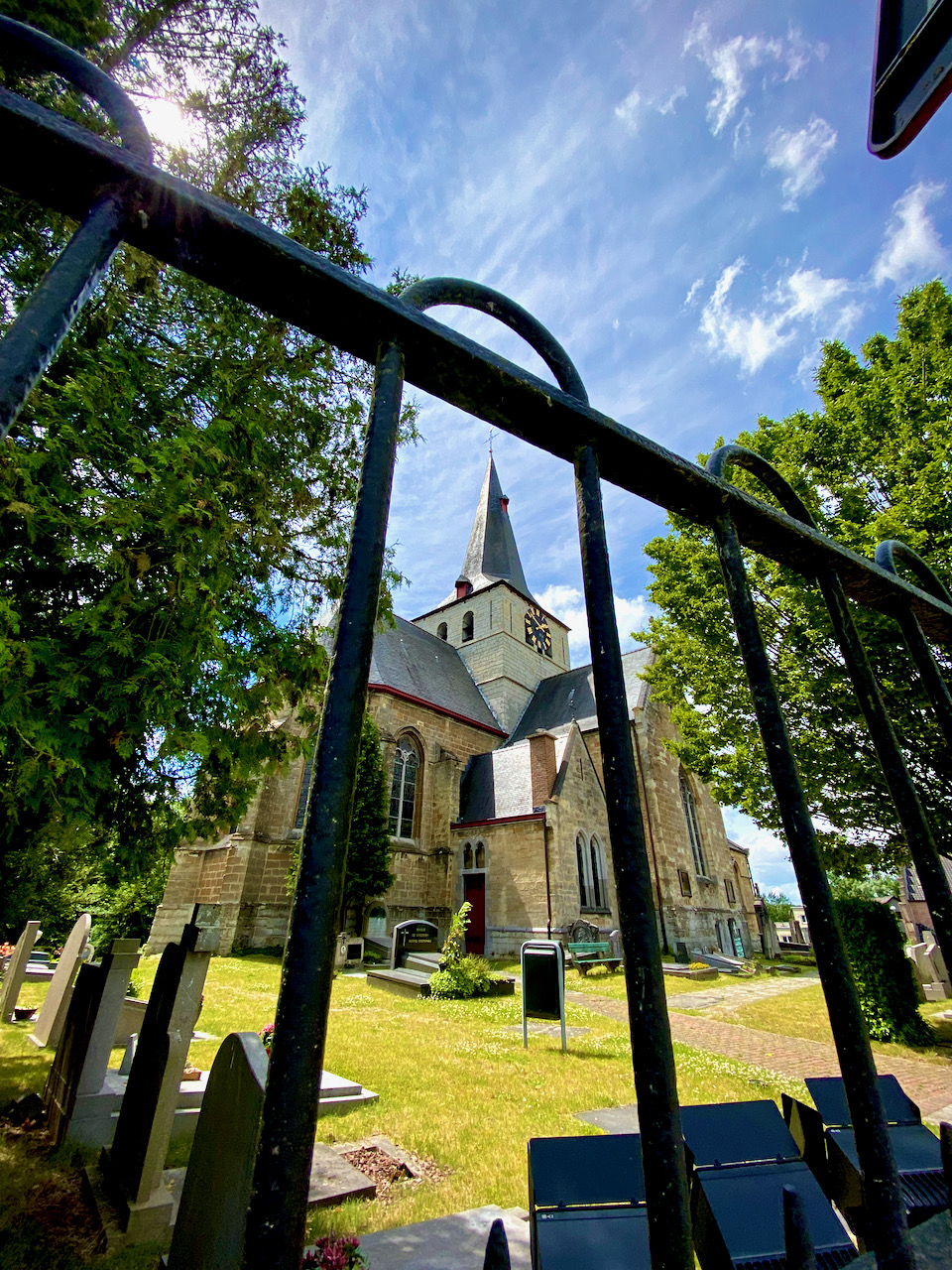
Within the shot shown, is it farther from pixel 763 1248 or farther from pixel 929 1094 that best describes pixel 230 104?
pixel 929 1094

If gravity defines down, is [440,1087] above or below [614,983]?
below

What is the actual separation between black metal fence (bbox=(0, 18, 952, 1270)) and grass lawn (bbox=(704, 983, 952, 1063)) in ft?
27.7

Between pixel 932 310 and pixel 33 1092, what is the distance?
551 inches

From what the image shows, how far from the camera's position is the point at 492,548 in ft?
108

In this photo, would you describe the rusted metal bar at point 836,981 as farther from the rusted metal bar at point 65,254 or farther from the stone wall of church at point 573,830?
the stone wall of church at point 573,830

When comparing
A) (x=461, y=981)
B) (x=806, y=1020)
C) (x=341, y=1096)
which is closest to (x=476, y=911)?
(x=461, y=981)

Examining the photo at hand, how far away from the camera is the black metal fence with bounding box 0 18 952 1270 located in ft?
2.40

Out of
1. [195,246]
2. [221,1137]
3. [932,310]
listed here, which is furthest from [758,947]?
[195,246]

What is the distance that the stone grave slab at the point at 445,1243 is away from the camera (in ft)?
8.50

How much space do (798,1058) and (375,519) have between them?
9.17 metres

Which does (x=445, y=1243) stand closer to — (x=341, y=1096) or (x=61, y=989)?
(x=341, y=1096)

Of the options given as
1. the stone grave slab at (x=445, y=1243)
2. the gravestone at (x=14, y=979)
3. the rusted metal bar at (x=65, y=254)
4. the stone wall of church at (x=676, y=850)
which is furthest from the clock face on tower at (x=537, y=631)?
the rusted metal bar at (x=65, y=254)

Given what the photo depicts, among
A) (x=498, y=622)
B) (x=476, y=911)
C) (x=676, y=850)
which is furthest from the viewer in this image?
(x=498, y=622)

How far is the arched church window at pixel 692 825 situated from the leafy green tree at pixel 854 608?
42.7ft
